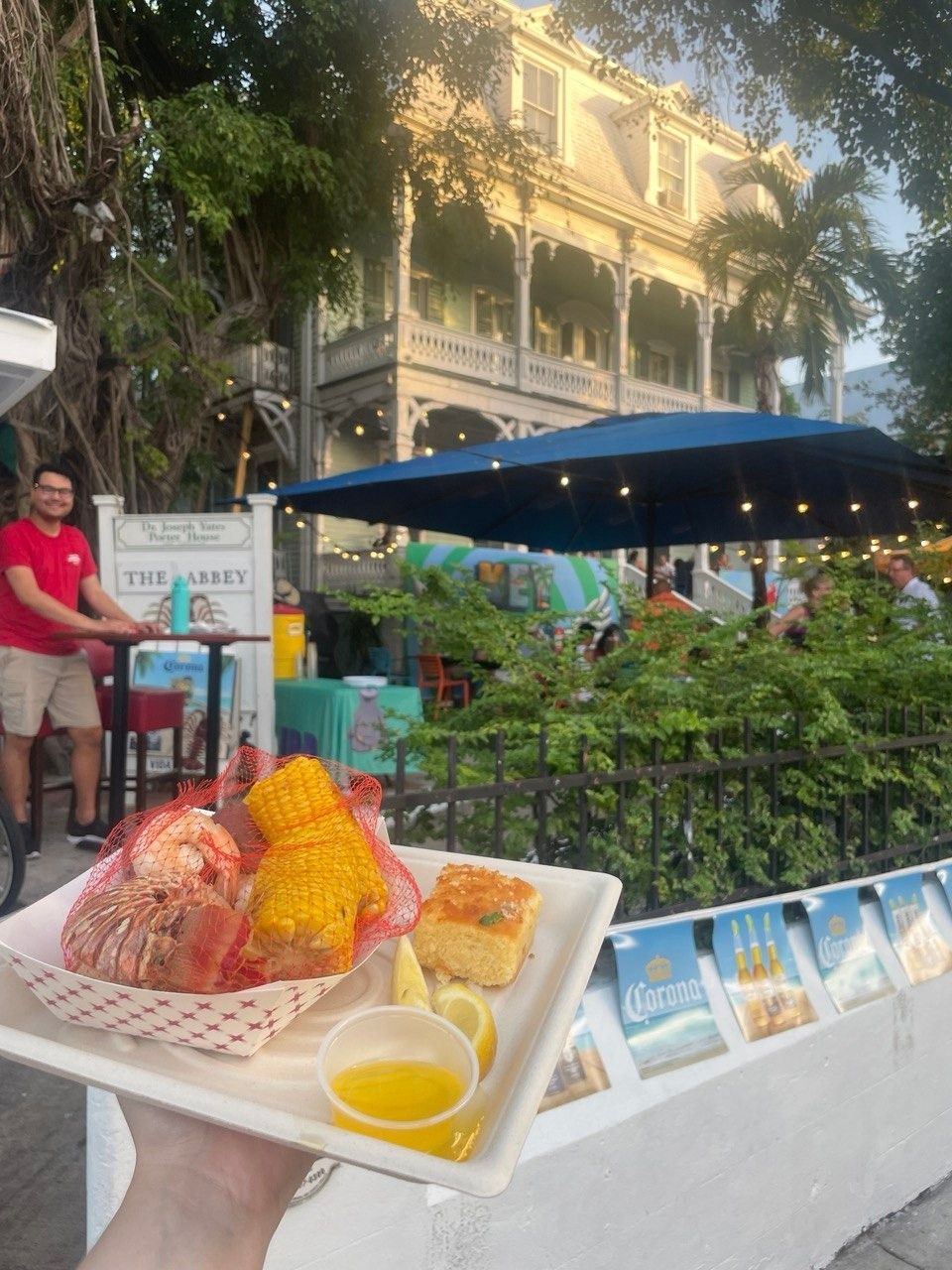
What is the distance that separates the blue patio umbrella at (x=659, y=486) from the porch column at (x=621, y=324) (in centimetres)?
1088

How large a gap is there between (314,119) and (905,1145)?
37.6 feet

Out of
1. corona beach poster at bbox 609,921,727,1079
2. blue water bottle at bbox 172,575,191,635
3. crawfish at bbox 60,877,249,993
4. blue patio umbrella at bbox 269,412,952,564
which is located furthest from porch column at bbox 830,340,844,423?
crawfish at bbox 60,877,249,993

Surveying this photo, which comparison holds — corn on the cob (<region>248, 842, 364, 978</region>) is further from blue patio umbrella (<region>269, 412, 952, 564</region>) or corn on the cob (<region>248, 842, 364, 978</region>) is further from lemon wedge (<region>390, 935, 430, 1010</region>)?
blue patio umbrella (<region>269, 412, 952, 564</region>)

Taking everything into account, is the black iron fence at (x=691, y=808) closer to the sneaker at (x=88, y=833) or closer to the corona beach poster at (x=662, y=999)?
the corona beach poster at (x=662, y=999)

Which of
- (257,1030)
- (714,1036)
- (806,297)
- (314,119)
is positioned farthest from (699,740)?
(806,297)

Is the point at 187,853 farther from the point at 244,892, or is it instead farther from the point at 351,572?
the point at 351,572

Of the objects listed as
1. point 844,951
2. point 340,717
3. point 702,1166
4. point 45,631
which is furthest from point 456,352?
point 702,1166

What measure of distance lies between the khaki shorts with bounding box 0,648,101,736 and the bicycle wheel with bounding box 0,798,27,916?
1.11 m

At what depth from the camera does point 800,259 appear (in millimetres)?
17438

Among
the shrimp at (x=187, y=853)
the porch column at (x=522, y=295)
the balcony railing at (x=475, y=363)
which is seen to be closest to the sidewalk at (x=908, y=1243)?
the shrimp at (x=187, y=853)

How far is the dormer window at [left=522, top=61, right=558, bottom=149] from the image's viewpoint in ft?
60.2

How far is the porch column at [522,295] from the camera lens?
1753 cm

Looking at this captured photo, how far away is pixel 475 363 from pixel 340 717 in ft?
38.0

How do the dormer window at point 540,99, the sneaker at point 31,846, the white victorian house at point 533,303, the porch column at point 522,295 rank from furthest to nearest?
the dormer window at point 540,99
the porch column at point 522,295
the white victorian house at point 533,303
the sneaker at point 31,846
